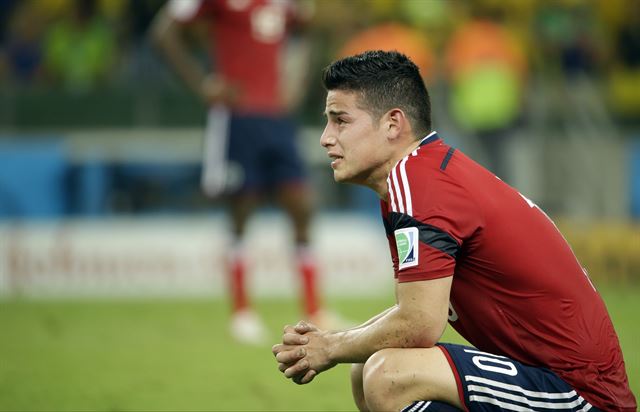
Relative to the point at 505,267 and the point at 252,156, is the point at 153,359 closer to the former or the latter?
the point at 252,156

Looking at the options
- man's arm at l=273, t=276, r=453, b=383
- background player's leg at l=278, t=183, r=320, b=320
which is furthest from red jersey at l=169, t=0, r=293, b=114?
man's arm at l=273, t=276, r=453, b=383

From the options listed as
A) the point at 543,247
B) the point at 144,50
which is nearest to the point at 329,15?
the point at 144,50

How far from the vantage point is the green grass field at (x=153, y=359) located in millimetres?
5340

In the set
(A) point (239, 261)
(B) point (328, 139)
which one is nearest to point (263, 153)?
(A) point (239, 261)

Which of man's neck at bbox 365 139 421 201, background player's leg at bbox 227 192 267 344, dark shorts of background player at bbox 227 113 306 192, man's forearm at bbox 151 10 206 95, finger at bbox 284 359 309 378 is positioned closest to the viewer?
finger at bbox 284 359 309 378

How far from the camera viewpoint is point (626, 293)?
407 inches

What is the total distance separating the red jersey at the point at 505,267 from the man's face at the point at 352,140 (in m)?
0.18

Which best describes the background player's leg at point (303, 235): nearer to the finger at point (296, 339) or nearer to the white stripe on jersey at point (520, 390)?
the finger at point (296, 339)

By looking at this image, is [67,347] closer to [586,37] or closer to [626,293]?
[626,293]

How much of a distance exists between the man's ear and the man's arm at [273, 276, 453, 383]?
0.56 m

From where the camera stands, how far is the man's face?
148 inches

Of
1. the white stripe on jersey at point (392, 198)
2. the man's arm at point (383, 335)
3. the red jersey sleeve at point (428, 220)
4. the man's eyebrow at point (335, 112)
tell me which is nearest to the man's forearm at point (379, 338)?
the man's arm at point (383, 335)

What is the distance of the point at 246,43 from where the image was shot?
8.25m

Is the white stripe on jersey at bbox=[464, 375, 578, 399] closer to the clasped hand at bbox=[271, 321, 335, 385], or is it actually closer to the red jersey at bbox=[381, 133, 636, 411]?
the red jersey at bbox=[381, 133, 636, 411]
